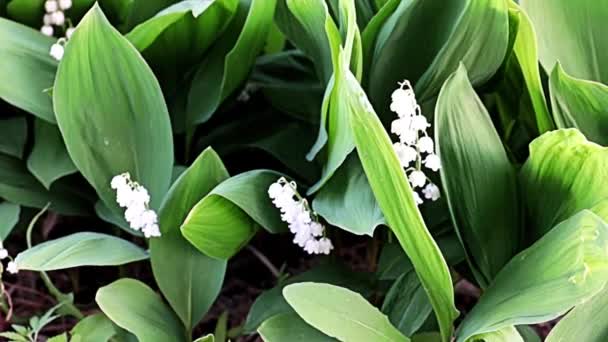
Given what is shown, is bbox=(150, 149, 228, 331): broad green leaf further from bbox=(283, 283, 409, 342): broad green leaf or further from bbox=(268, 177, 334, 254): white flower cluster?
bbox=(283, 283, 409, 342): broad green leaf

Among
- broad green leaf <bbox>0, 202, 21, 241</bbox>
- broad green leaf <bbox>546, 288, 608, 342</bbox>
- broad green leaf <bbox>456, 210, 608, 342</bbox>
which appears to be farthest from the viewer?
broad green leaf <bbox>0, 202, 21, 241</bbox>

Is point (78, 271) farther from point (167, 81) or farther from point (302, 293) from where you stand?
point (302, 293)

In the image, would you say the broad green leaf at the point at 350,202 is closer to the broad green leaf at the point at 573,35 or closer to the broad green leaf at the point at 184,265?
the broad green leaf at the point at 184,265

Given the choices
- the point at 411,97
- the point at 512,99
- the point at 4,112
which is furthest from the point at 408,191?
the point at 4,112

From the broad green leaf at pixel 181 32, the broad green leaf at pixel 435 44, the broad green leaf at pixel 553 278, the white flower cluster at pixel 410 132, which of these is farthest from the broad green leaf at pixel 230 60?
the broad green leaf at pixel 553 278

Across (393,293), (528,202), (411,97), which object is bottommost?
(393,293)

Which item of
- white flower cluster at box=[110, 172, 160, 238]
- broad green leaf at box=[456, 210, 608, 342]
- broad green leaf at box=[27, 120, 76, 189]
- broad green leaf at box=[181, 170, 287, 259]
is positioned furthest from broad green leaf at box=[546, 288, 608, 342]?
broad green leaf at box=[27, 120, 76, 189]

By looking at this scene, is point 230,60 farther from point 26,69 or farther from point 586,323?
point 586,323
